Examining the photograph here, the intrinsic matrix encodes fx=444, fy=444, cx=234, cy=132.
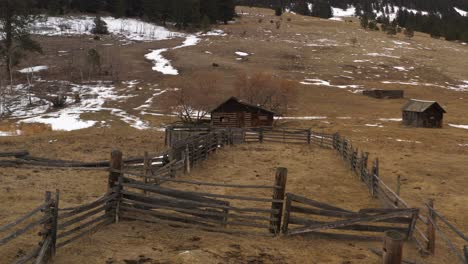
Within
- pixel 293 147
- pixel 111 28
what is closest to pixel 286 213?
pixel 293 147

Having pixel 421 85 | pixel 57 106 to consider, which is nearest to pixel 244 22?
pixel 421 85

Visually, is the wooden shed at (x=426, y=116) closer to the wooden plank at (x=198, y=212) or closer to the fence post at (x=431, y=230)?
the fence post at (x=431, y=230)

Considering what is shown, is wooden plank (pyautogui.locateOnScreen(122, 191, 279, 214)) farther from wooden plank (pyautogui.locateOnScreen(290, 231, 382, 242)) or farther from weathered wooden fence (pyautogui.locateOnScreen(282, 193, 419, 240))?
wooden plank (pyautogui.locateOnScreen(290, 231, 382, 242))

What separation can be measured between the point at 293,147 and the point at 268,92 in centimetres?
1858

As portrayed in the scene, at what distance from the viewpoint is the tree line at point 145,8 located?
322ft

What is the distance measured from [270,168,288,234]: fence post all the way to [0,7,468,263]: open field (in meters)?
0.44

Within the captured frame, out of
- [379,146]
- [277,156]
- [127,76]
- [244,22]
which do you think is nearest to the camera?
[277,156]

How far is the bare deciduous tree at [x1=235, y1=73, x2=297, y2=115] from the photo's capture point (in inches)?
1950

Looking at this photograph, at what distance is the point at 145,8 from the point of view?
3991 inches

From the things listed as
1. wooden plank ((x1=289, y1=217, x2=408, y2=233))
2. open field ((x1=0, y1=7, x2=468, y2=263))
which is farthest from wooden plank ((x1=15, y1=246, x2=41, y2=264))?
wooden plank ((x1=289, y1=217, x2=408, y2=233))

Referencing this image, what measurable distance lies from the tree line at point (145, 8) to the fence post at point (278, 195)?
92.6 m

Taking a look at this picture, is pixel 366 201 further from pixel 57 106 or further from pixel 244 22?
pixel 244 22

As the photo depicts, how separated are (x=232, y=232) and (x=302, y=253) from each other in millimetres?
1840

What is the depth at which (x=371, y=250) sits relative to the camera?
10516mm
